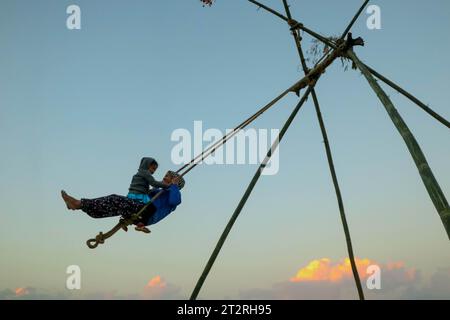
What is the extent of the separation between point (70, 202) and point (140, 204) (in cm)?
121

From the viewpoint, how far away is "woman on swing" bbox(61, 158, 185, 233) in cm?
723

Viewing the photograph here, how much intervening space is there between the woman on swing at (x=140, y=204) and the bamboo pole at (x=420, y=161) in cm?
365

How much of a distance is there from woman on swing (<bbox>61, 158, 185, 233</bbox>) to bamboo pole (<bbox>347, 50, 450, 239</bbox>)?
12.0 feet

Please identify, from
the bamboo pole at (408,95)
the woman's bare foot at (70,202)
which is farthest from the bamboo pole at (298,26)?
the woman's bare foot at (70,202)

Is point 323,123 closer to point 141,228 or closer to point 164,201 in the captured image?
point 164,201

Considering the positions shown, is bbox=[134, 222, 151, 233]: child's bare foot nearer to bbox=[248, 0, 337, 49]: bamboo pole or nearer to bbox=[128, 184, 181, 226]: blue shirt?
bbox=[128, 184, 181, 226]: blue shirt

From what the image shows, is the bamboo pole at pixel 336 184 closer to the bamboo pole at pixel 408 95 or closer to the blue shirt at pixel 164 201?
the bamboo pole at pixel 408 95

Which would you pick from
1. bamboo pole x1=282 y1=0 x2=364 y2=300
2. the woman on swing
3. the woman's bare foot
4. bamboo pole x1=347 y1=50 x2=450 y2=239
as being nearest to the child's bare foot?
the woman on swing

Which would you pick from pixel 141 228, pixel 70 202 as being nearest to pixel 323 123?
pixel 141 228

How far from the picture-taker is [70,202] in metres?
7.23

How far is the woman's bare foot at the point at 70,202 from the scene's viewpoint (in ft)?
23.7
